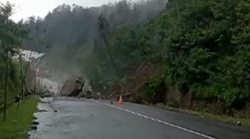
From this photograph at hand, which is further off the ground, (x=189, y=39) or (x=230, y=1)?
(x=230, y=1)

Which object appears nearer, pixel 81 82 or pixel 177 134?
pixel 177 134

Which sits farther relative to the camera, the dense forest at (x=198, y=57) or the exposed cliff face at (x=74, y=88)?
the exposed cliff face at (x=74, y=88)

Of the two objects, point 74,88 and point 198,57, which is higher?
point 74,88

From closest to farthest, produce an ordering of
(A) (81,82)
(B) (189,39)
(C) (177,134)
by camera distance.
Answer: (C) (177,134) → (B) (189,39) → (A) (81,82)

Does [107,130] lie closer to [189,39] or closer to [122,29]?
[189,39]

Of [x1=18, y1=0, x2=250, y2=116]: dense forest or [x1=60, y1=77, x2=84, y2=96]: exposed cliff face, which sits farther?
[x1=60, y1=77, x2=84, y2=96]: exposed cliff face

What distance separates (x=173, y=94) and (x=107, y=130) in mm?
27183

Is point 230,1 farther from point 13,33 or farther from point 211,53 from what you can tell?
point 13,33

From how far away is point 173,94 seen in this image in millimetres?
44219

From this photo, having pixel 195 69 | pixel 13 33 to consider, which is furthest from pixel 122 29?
pixel 13 33

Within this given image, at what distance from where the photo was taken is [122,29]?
91.8 m

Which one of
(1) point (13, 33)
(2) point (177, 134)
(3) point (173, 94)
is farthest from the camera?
(3) point (173, 94)

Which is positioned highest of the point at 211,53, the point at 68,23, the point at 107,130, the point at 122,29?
the point at 68,23

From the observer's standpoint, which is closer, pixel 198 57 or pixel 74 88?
pixel 198 57
